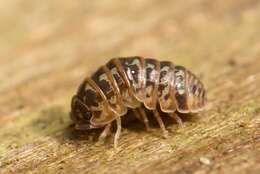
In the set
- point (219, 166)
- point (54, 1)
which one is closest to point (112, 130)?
point (219, 166)

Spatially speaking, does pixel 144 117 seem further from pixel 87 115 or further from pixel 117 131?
pixel 87 115

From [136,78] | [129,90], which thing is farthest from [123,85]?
[136,78]

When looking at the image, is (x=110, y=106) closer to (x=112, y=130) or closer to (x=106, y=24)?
(x=112, y=130)

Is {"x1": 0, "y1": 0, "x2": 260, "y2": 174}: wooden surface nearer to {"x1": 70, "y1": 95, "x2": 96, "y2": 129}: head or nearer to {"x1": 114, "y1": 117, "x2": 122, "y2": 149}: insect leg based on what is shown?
{"x1": 114, "y1": 117, "x2": 122, "y2": 149}: insect leg

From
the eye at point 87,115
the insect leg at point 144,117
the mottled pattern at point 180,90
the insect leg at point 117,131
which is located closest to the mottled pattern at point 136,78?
the insect leg at point 144,117

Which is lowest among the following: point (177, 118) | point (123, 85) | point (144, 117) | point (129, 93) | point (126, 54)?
point (177, 118)

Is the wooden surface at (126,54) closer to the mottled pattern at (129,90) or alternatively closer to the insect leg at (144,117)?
the insect leg at (144,117)
